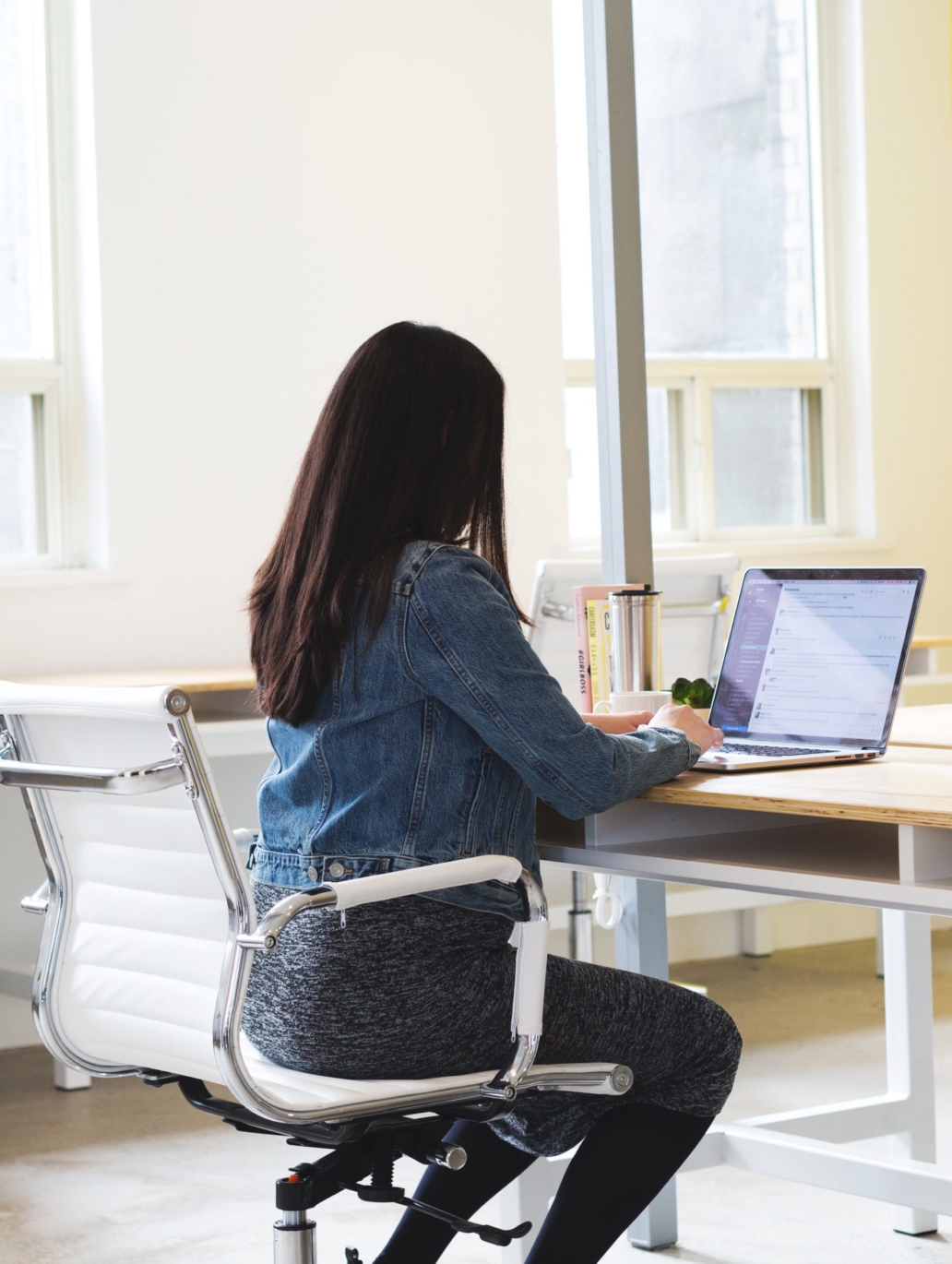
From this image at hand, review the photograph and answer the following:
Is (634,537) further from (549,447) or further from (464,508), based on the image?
(549,447)

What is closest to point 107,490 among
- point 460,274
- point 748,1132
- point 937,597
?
point 460,274

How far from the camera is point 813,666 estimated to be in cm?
198

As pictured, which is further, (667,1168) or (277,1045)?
(667,1168)

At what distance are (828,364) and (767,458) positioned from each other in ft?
1.07

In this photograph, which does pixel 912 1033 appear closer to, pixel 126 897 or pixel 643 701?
pixel 643 701

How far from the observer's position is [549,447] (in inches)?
171

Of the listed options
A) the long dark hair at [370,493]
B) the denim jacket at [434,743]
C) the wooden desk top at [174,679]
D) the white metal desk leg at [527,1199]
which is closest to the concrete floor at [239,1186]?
the white metal desk leg at [527,1199]

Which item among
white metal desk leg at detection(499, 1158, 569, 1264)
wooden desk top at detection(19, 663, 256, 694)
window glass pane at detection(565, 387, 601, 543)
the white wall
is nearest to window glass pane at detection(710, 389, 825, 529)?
window glass pane at detection(565, 387, 601, 543)

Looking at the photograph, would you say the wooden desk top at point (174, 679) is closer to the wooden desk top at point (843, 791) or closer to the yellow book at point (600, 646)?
the yellow book at point (600, 646)

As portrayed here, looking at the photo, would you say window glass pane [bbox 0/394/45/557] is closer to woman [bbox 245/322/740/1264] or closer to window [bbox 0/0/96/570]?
window [bbox 0/0/96/570]

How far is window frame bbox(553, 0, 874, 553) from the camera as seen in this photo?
4742mm

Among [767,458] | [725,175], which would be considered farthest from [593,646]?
[725,175]

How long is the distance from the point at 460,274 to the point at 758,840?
8.67 ft

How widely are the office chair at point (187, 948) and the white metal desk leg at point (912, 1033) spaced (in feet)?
3.61
